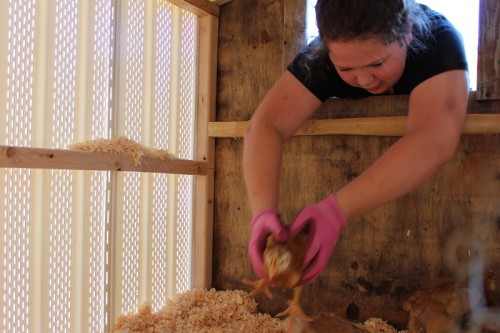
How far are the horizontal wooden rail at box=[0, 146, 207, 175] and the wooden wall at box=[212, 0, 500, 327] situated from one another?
20.7 inches

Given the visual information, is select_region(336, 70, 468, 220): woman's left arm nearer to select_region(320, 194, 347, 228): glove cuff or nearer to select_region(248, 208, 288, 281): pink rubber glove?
select_region(320, 194, 347, 228): glove cuff

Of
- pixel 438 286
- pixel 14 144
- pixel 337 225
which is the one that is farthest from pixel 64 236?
pixel 438 286

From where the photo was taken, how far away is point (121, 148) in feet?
7.61

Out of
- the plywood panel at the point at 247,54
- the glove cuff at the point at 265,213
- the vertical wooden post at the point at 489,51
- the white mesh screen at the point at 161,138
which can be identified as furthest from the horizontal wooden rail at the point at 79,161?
the vertical wooden post at the point at 489,51

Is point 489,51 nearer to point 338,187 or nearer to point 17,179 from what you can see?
point 338,187

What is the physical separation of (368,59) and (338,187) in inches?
48.5

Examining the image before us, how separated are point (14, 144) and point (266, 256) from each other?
1.25 metres

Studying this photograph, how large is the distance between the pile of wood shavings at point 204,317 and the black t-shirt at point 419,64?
51.3 inches

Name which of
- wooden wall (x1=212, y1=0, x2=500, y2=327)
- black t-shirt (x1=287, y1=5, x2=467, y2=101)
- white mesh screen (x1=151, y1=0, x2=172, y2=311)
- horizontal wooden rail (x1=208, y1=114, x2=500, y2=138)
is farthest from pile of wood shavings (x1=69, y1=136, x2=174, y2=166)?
black t-shirt (x1=287, y1=5, x2=467, y2=101)

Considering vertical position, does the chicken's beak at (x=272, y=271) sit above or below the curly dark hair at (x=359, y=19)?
below

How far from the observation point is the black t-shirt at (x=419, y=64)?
168cm

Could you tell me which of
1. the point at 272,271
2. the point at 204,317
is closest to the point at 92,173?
the point at 204,317

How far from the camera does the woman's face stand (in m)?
1.36

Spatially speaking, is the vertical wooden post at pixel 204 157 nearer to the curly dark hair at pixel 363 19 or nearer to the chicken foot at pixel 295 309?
the chicken foot at pixel 295 309
